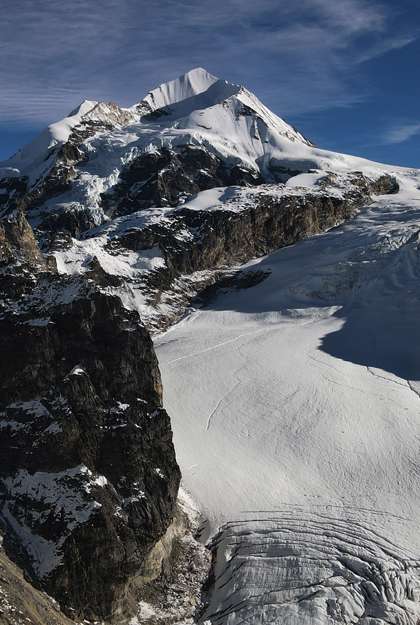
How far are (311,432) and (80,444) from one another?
20370 mm

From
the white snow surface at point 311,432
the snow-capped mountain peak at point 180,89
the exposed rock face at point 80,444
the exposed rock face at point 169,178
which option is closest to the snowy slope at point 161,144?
the exposed rock face at point 169,178

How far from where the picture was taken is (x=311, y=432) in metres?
42.0

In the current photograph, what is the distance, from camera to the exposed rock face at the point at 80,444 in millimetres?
24719

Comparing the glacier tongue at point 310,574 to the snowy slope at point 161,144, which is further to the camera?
the snowy slope at point 161,144

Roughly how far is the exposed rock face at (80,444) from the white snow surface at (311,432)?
5480mm

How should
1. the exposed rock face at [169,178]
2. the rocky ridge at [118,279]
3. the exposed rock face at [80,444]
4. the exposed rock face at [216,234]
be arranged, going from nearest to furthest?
1. the exposed rock face at [80,444]
2. the rocky ridge at [118,279]
3. the exposed rock face at [216,234]
4. the exposed rock face at [169,178]

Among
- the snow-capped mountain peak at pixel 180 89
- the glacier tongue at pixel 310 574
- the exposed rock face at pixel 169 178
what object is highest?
the snow-capped mountain peak at pixel 180 89

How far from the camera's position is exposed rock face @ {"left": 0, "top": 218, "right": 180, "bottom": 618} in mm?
24719

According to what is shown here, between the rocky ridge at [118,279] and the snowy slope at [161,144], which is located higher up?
the snowy slope at [161,144]

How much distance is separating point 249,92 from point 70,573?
120663 mm

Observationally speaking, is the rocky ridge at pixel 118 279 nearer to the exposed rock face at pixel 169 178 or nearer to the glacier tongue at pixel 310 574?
the exposed rock face at pixel 169 178

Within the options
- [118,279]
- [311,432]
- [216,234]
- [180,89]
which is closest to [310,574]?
[311,432]

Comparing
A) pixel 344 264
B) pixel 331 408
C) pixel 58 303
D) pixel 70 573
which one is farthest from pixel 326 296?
pixel 70 573

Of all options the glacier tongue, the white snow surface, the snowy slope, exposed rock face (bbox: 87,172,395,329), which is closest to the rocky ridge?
exposed rock face (bbox: 87,172,395,329)
